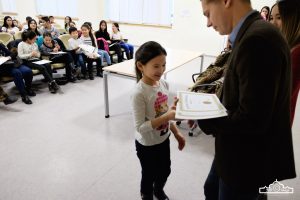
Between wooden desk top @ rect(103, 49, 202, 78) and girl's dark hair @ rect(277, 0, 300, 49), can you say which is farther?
wooden desk top @ rect(103, 49, 202, 78)

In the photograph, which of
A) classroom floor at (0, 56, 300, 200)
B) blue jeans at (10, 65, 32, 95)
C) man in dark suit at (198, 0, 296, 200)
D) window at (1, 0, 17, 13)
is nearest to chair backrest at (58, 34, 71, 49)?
blue jeans at (10, 65, 32, 95)

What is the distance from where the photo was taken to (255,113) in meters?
0.69

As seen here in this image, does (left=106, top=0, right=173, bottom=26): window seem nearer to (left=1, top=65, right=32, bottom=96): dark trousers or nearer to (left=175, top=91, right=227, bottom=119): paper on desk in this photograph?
(left=1, top=65, right=32, bottom=96): dark trousers

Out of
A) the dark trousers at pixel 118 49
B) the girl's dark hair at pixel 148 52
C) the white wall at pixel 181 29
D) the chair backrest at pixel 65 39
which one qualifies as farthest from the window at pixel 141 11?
the girl's dark hair at pixel 148 52

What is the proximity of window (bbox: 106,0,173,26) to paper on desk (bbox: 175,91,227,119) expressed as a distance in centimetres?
665

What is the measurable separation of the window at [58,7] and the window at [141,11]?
1247mm

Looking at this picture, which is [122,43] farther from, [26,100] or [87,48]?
[26,100]

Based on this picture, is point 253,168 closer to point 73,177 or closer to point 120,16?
point 73,177

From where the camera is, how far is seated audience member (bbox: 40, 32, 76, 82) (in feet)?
13.8

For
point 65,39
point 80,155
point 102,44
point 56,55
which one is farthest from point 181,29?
point 80,155

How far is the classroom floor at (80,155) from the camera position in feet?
6.11

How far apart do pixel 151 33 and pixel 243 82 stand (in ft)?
23.3

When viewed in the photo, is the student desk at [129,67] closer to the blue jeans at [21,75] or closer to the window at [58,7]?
the blue jeans at [21,75]

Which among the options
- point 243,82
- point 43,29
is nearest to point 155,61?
point 243,82
